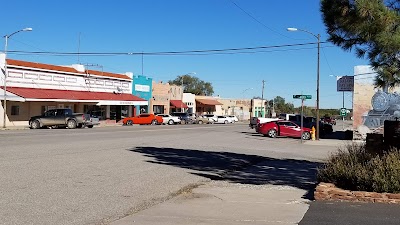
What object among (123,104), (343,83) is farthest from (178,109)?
(343,83)

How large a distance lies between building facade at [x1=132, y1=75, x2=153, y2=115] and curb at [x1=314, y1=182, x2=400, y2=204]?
5716cm

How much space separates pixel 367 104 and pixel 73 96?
29203 mm

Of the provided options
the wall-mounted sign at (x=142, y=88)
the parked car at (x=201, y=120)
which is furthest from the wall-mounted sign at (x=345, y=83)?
the parked car at (x=201, y=120)

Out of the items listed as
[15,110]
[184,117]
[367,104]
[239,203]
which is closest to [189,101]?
[184,117]

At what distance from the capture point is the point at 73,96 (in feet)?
164

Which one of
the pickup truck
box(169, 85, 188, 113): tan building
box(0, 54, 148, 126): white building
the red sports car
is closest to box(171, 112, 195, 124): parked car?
box(0, 54, 148, 126): white building

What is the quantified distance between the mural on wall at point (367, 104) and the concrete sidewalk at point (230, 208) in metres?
26.6

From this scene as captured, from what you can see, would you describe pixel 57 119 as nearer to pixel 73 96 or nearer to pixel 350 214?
pixel 73 96

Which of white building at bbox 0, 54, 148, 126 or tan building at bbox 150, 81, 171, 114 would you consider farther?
tan building at bbox 150, 81, 171, 114

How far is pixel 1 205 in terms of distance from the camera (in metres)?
8.12

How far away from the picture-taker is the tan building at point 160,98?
7244 centimetres

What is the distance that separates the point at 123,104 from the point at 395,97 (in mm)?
33841

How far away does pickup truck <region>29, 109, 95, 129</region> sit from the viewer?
41.5m

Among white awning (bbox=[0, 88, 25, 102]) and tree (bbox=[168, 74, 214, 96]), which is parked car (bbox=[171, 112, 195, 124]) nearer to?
white awning (bbox=[0, 88, 25, 102])
